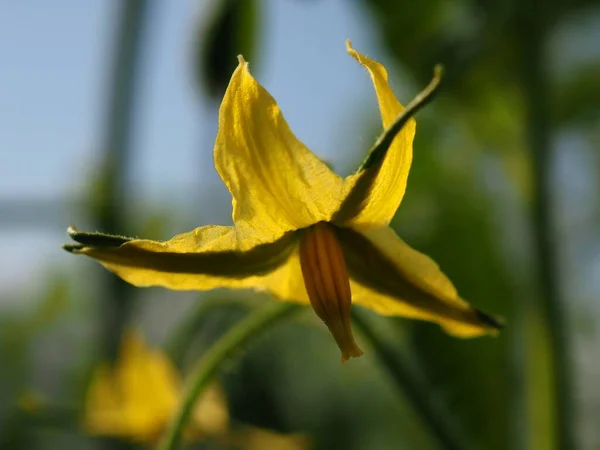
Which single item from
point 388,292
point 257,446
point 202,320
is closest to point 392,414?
point 257,446

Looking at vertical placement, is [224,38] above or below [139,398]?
above

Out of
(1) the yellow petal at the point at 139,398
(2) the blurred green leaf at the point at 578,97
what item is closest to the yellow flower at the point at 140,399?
(1) the yellow petal at the point at 139,398

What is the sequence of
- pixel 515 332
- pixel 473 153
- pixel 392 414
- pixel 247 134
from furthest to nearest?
pixel 392 414, pixel 473 153, pixel 515 332, pixel 247 134

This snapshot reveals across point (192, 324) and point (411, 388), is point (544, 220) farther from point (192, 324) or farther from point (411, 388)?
point (192, 324)

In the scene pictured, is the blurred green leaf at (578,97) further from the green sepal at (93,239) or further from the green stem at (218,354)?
the green sepal at (93,239)

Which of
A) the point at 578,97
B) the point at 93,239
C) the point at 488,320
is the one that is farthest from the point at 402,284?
the point at 578,97

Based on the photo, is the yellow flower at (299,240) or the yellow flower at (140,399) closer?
the yellow flower at (299,240)

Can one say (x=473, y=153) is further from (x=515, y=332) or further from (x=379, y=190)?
(x=379, y=190)
